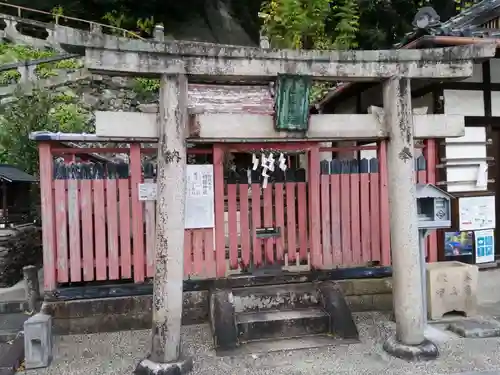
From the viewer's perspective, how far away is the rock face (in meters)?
9.22

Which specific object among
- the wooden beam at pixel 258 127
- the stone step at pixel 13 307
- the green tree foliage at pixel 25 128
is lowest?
the stone step at pixel 13 307

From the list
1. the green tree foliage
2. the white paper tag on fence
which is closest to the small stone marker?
the white paper tag on fence

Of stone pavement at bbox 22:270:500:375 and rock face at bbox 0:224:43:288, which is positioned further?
rock face at bbox 0:224:43:288

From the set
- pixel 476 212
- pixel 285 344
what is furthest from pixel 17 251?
pixel 476 212

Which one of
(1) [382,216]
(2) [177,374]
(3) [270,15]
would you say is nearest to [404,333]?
(1) [382,216]

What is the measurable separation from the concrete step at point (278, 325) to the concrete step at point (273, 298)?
5.8 inches

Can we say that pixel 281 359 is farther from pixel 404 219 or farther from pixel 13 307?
pixel 13 307

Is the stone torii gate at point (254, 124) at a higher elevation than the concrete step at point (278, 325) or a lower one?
higher

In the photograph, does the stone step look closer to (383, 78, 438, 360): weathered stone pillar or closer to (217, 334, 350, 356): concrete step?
(217, 334, 350, 356): concrete step

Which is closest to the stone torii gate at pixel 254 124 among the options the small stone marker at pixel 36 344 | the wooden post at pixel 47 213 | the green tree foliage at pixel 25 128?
the small stone marker at pixel 36 344

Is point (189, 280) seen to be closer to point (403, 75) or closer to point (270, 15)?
point (403, 75)

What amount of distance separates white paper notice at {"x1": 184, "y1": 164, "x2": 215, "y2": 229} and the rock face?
17.8 feet

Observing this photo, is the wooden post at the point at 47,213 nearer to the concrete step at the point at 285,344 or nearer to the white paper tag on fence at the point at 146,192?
the white paper tag on fence at the point at 146,192

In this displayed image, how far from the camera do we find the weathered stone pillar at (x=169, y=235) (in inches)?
183
